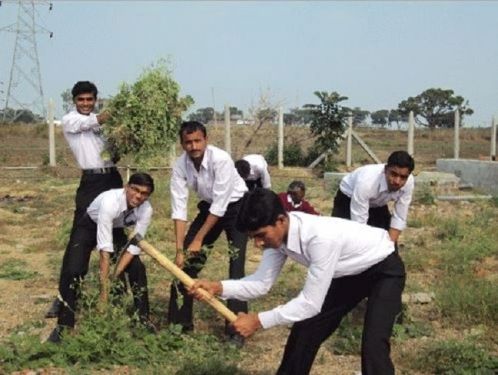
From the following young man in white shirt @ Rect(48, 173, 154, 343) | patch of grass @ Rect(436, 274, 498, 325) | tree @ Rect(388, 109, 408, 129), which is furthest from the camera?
tree @ Rect(388, 109, 408, 129)

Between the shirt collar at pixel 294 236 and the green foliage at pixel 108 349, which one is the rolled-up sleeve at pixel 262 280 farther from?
the green foliage at pixel 108 349

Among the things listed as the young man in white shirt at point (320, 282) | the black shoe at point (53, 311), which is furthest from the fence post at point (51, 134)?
the young man in white shirt at point (320, 282)

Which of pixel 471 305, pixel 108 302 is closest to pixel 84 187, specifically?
pixel 108 302

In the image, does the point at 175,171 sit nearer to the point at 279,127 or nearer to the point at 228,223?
the point at 228,223

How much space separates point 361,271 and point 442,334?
207cm

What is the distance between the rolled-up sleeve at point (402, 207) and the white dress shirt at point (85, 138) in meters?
2.26

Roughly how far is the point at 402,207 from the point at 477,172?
36.2 ft

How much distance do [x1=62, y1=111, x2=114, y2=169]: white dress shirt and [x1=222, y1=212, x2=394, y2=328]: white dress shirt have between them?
2229mm

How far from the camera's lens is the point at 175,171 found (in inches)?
209

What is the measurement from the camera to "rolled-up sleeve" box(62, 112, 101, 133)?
213 inches

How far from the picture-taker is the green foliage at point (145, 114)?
5.23 m

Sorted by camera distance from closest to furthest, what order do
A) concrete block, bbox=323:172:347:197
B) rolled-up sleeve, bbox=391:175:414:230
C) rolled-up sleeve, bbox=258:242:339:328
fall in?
rolled-up sleeve, bbox=258:242:339:328
rolled-up sleeve, bbox=391:175:414:230
concrete block, bbox=323:172:347:197

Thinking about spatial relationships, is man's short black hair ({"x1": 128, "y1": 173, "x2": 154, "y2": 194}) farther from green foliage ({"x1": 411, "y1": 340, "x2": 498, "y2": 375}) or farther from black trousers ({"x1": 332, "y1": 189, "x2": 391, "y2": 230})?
green foliage ({"x1": 411, "y1": 340, "x2": 498, "y2": 375})

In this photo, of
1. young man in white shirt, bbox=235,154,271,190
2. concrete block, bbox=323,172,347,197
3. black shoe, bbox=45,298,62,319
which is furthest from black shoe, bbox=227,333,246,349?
concrete block, bbox=323,172,347,197
